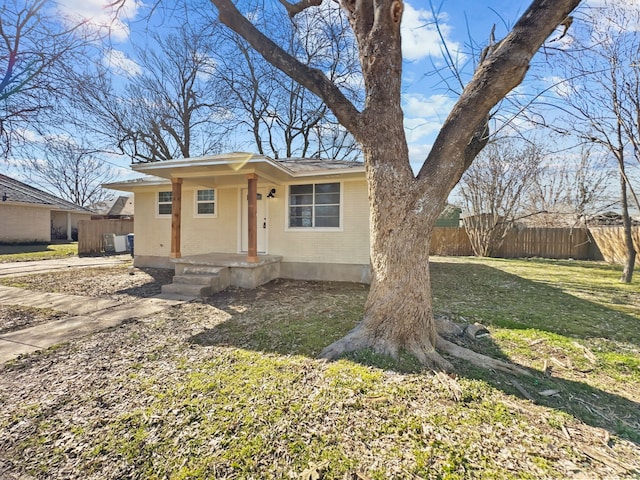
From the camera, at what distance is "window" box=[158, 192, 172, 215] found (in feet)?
31.5

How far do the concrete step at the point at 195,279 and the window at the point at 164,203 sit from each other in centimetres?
356

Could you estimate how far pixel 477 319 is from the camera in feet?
16.2

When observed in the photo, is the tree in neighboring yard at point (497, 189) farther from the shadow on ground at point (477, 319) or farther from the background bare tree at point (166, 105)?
the background bare tree at point (166, 105)

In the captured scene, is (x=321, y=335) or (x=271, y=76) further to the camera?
(x=271, y=76)

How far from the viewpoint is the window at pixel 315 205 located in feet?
26.0

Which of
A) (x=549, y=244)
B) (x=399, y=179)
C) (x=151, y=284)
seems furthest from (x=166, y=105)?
(x=549, y=244)

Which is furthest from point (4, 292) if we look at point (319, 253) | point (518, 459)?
point (518, 459)

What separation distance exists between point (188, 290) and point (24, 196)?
61.2ft

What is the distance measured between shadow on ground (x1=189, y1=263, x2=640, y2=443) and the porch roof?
109 inches

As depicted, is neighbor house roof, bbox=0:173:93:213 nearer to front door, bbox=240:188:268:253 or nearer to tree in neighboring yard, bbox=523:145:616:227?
front door, bbox=240:188:268:253

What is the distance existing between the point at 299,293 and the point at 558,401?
4.84 meters

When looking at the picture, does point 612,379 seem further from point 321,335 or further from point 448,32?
point 448,32

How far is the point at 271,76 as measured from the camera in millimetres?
16016

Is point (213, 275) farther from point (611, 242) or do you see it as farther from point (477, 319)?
point (611, 242)
